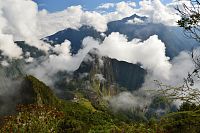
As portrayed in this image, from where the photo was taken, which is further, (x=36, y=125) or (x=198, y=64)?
(x=36, y=125)

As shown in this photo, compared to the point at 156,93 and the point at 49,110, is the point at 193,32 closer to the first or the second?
the point at 156,93

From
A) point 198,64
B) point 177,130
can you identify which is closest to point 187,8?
point 198,64

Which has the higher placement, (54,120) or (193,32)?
(193,32)

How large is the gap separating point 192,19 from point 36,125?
7806 millimetres

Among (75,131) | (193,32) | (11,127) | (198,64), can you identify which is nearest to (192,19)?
(193,32)

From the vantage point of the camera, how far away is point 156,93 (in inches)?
304

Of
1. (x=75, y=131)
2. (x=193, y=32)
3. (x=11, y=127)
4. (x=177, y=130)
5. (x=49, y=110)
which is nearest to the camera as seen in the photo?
(x=193, y=32)

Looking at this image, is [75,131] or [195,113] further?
[75,131]

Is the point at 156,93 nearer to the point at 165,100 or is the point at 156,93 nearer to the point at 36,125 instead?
the point at 165,100

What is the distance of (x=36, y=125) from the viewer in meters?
13.7

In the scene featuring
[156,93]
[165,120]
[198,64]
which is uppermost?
[198,64]

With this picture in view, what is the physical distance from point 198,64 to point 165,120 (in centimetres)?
126

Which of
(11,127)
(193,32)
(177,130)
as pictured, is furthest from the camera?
(177,130)

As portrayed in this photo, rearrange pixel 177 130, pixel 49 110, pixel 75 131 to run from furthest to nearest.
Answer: pixel 75 131 < pixel 177 130 < pixel 49 110
